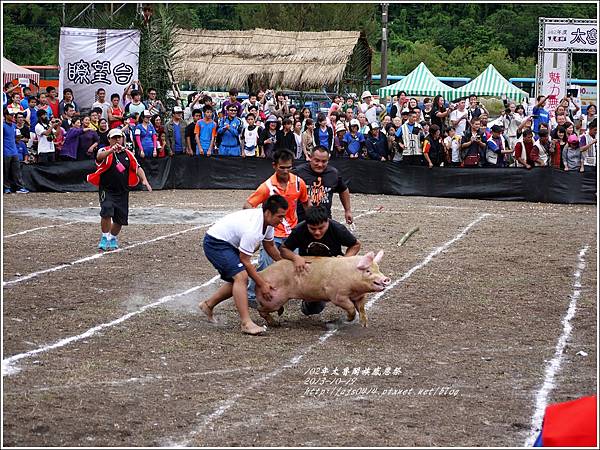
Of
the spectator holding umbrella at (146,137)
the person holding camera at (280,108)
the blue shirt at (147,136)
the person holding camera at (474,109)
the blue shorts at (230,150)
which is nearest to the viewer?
the spectator holding umbrella at (146,137)

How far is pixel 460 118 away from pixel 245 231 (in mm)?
16257

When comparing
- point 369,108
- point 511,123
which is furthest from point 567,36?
point 369,108

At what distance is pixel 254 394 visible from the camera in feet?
25.4

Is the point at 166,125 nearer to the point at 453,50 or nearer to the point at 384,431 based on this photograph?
the point at 384,431

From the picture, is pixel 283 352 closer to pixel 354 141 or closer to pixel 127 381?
pixel 127 381

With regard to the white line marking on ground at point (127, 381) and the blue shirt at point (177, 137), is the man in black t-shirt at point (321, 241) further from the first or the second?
the blue shirt at point (177, 137)

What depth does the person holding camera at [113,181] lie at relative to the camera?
1431 cm

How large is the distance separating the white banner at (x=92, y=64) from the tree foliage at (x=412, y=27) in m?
28.2

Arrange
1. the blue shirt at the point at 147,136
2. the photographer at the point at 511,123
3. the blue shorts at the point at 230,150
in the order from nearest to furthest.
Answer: the blue shirt at the point at 147,136 < the blue shorts at the point at 230,150 < the photographer at the point at 511,123

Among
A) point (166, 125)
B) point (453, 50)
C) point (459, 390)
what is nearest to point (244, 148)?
point (166, 125)

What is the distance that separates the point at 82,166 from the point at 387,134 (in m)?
7.01

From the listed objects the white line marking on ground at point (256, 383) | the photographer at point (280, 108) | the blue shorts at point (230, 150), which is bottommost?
the white line marking on ground at point (256, 383)

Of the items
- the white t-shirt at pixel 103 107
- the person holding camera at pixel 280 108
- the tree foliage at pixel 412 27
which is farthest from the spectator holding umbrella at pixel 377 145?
the tree foliage at pixel 412 27

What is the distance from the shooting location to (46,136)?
74.2 feet
